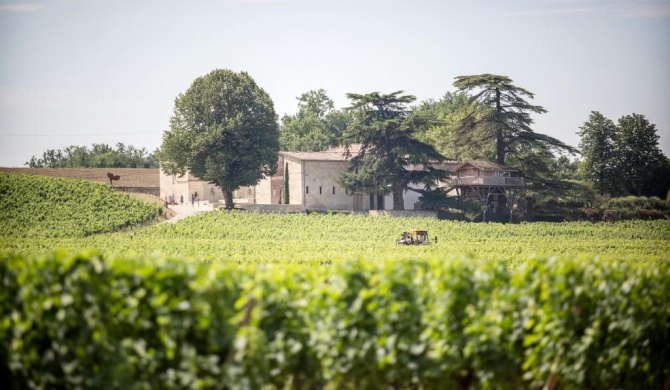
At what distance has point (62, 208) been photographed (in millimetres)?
59000

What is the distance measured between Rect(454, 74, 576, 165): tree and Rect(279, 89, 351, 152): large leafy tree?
61.5 feet

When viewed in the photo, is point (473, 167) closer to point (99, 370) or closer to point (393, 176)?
point (393, 176)

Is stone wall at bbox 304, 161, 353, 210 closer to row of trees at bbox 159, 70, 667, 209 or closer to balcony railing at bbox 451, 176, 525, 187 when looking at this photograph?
row of trees at bbox 159, 70, 667, 209

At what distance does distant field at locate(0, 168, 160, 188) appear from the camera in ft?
262

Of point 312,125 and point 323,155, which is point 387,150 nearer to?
point 323,155

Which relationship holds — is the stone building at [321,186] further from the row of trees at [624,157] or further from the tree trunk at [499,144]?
the row of trees at [624,157]

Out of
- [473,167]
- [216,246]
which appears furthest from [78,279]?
Answer: [473,167]

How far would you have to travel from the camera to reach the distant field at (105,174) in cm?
7975

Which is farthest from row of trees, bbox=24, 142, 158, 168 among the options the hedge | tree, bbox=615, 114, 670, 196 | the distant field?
the hedge

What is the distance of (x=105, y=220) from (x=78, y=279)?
49.6 m

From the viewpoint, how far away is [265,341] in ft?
28.1

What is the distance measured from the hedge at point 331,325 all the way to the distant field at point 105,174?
73057mm

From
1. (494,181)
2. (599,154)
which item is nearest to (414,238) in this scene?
(494,181)

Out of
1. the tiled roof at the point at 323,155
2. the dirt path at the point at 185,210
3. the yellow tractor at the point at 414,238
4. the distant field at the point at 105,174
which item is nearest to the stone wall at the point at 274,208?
the dirt path at the point at 185,210
